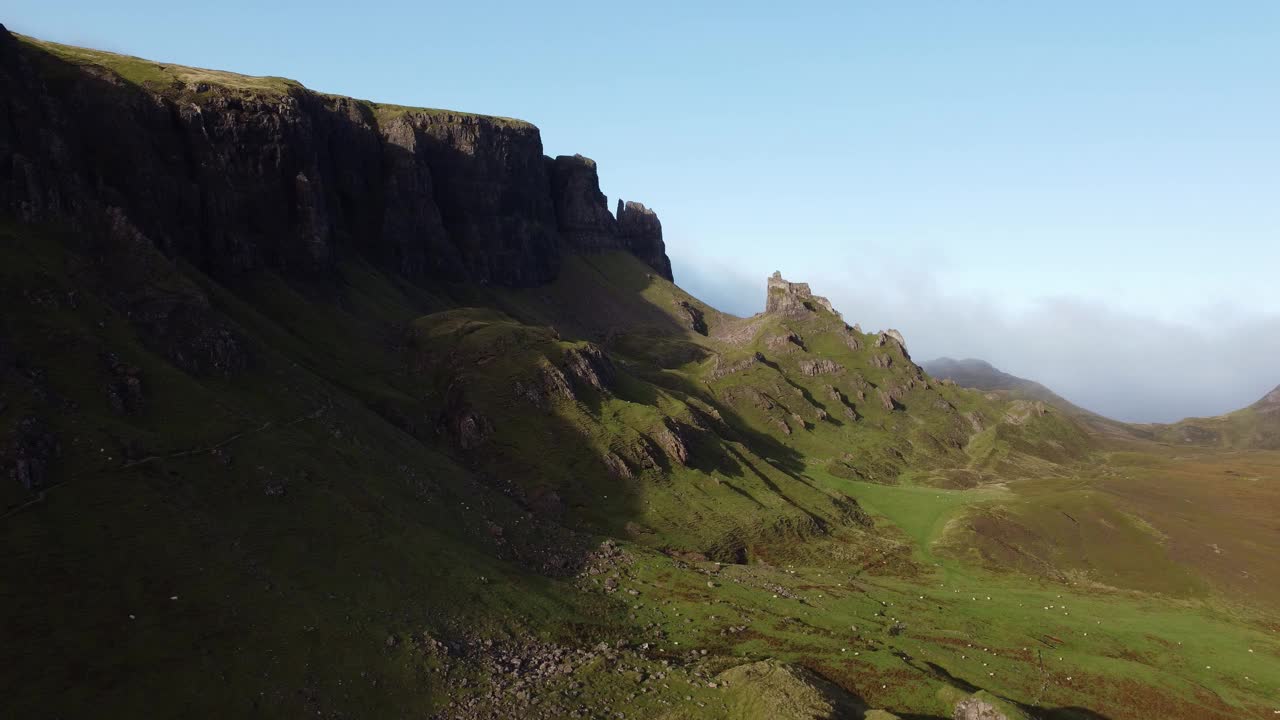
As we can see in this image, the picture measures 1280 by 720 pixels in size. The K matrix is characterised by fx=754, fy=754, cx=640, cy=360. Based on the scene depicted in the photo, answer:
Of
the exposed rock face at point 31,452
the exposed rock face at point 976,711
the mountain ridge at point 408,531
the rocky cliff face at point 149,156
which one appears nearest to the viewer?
the mountain ridge at point 408,531

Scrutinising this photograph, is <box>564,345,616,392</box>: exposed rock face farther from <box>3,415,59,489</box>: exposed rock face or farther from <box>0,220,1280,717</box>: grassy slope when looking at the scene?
<box>3,415,59,489</box>: exposed rock face

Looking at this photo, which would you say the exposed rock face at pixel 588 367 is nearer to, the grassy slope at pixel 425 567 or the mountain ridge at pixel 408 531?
the mountain ridge at pixel 408 531

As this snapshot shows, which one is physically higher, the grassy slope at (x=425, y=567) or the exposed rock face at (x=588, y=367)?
the exposed rock face at (x=588, y=367)

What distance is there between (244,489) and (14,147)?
6872 cm

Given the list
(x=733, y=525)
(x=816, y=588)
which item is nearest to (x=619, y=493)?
(x=733, y=525)

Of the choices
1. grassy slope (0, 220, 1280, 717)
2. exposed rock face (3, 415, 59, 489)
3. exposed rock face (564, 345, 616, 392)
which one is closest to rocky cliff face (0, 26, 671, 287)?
grassy slope (0, 220, 1280, 717)

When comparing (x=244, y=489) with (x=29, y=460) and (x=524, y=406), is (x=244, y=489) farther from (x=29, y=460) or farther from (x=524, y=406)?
(x=524, y=406)

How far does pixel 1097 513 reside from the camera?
187250 mm

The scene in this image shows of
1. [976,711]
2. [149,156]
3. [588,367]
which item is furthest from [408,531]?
[149,156]

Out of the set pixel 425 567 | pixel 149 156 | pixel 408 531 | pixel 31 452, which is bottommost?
pixel 425 567

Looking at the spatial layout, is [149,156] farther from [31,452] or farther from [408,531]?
[408,531]

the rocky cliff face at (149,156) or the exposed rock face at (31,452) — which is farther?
the rocky cliff face at (149,156)

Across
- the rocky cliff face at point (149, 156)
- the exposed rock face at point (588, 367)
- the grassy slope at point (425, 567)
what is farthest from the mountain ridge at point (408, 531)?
the exposed rock face at point (588, 367)

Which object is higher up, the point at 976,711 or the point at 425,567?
the point at 976,711
